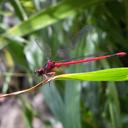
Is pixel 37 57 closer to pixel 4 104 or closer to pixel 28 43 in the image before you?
pixel 28 43

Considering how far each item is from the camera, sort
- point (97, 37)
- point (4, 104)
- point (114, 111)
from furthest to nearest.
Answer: point (4, 104)
point (97, 37)
point (114, 111)

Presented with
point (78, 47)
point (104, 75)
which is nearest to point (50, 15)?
point (78, 47)

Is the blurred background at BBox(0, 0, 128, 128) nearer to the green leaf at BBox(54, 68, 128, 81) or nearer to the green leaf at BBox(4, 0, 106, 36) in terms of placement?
the green leaf at BBox(4, 0, 106, 36)

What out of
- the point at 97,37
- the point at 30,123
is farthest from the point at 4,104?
the point at 97,37

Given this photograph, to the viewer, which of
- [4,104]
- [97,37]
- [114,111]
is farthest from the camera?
[4,104]

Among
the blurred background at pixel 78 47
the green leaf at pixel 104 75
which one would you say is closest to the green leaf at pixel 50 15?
the blurred background at pixel 78 47

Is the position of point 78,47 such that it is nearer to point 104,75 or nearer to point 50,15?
point 50,15

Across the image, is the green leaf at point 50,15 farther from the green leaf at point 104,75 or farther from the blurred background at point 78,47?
the green leaf at point 104,75

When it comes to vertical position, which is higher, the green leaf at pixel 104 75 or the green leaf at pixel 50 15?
the green leaf at pixel 50 15

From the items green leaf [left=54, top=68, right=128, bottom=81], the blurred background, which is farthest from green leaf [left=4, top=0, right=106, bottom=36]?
green leaf [left=54, top=68, right=128, bottom=81]

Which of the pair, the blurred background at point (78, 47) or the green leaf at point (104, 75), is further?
the blurred background at point (78, 47)
